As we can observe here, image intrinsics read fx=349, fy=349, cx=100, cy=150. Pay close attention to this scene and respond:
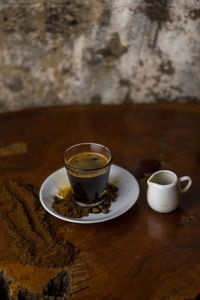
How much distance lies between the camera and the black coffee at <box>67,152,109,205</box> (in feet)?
3.84

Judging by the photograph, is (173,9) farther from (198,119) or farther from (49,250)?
(49,250)

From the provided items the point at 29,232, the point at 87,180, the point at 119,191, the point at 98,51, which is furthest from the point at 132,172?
the point at 98,51

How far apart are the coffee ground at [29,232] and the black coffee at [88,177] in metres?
0.14

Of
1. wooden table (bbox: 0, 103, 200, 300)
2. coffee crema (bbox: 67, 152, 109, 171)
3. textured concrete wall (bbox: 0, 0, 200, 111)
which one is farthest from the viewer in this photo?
textured concrete wall (bbox: 0, 0, 200, 111)

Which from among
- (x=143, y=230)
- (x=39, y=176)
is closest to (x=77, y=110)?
(x=39, y=176)

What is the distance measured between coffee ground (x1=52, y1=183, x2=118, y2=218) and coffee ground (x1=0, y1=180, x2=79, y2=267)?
2.3 inches

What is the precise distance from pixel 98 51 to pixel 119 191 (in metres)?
1.06

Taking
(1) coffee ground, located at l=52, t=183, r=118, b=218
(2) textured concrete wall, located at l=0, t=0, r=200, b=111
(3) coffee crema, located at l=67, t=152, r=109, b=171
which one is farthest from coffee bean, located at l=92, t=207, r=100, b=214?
(2) textured concrete wall, located at l=0, t=0, r=200, b=111

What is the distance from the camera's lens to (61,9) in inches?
75.2

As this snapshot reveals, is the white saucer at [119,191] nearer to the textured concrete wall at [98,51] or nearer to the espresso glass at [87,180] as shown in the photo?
the espresso glass at [87,180]

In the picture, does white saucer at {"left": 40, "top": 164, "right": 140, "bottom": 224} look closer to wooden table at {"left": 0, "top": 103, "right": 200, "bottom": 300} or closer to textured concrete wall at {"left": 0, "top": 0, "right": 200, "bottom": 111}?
wooden table at {"left": 0, "top": 103, "right": 200, "bottom": 300}

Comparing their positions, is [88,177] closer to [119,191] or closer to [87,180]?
[87,180]

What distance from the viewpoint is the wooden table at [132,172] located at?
0.97 metres

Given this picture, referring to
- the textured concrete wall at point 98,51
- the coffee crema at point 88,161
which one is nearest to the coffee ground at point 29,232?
the coffee crema at point 88,161
